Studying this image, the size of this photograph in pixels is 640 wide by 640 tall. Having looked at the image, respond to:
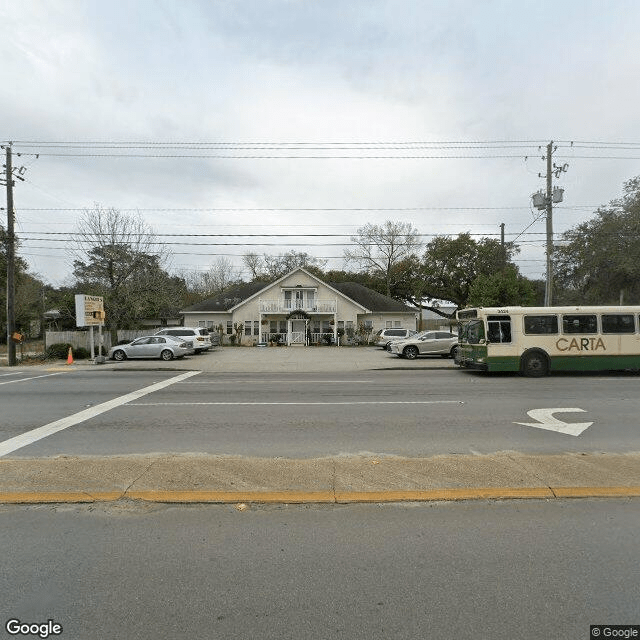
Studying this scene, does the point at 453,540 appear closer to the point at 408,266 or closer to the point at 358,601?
the point at 358,601

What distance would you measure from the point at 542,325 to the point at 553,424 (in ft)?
28.7

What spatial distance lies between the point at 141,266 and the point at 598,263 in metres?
29.5

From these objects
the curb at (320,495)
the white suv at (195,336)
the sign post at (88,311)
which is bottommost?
the curb at (320,495)

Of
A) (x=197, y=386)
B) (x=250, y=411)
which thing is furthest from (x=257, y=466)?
(x=197, y=386)

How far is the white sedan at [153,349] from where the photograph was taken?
2525 centimetres

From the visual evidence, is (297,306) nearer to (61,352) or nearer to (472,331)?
(61,352)

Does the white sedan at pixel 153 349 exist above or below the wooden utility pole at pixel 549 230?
below

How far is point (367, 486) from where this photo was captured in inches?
187

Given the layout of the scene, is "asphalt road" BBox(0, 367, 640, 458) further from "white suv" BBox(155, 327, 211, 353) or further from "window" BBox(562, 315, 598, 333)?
"white suv" BBox(155, 327, 211, 353)

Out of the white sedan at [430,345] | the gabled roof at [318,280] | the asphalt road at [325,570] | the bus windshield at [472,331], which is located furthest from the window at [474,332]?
the gabled roof at [318,280]

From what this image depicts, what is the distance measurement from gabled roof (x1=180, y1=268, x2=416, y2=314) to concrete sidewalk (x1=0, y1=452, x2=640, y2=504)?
36.1 m

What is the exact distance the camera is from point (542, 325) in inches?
621

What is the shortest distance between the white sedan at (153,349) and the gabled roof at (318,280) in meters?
16.3

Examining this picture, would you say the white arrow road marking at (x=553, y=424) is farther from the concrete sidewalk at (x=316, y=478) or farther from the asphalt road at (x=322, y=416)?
the concrete sidewalk at (x=316, y=478)
